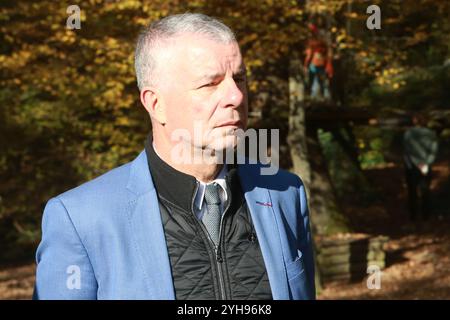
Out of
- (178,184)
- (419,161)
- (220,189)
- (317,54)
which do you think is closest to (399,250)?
(419,161)

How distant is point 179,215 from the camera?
283 centimetres

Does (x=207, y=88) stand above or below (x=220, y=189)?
above

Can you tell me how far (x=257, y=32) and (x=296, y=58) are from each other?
1119 mm

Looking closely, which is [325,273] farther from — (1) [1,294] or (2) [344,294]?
(1) [1,294]

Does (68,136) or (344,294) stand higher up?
(68,136)

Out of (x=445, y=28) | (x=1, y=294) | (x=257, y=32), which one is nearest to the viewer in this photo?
(x=257, y=32)

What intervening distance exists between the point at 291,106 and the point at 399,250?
4312 mm

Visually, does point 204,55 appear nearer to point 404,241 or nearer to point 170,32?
point 170,32

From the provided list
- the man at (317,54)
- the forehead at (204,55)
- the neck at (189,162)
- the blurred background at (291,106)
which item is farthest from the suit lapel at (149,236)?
the man at (317,54)

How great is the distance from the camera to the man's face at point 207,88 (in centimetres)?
271

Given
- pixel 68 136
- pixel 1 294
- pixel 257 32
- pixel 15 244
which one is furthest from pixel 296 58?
pixel 15 244

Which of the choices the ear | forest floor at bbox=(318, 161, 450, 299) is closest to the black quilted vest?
the ear

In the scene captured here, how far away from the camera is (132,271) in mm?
2670

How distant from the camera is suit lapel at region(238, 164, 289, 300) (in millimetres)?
2756
